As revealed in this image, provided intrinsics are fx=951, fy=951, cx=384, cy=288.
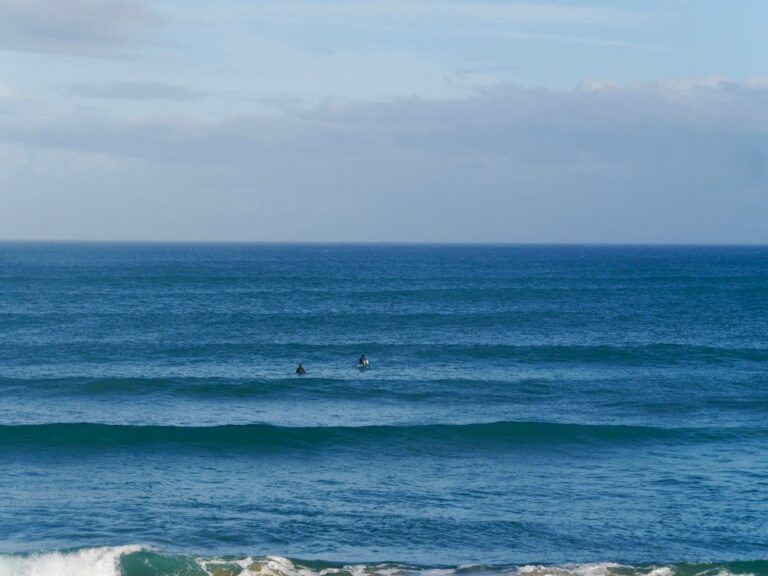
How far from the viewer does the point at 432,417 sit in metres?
42.3

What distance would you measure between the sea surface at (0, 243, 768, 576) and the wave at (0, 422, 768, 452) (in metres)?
0.13

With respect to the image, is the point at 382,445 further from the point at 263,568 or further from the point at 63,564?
the point at 63,564

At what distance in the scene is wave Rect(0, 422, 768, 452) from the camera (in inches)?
1480

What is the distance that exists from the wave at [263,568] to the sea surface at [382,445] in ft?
0.24

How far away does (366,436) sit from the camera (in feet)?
127

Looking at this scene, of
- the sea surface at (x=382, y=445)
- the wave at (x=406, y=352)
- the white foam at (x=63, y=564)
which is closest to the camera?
the white foam at (x=63, y=564)

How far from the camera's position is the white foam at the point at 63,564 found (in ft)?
80.7

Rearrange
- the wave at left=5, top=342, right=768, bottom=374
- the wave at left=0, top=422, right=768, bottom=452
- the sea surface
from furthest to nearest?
1. the wave at left=5, top=342, right=768, bottom=374
2. the wave at left=0, top=422, right=768, bottom=452
3. the sea surface

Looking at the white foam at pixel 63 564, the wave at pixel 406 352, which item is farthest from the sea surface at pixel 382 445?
the wave at pixel 406 352

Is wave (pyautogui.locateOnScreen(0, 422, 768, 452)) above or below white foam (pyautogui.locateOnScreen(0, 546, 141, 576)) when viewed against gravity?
above

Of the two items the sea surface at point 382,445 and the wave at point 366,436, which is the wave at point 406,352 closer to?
the sea surface at point 382,445

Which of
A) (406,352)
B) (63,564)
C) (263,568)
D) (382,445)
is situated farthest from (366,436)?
(406,352)

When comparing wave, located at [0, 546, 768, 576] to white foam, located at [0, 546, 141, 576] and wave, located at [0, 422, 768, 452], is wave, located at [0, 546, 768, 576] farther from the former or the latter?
wave, located at [0, 422, 768, 452]

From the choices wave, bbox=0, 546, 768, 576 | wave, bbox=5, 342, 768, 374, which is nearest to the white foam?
wave, bbox=0, 546, 768, 576
